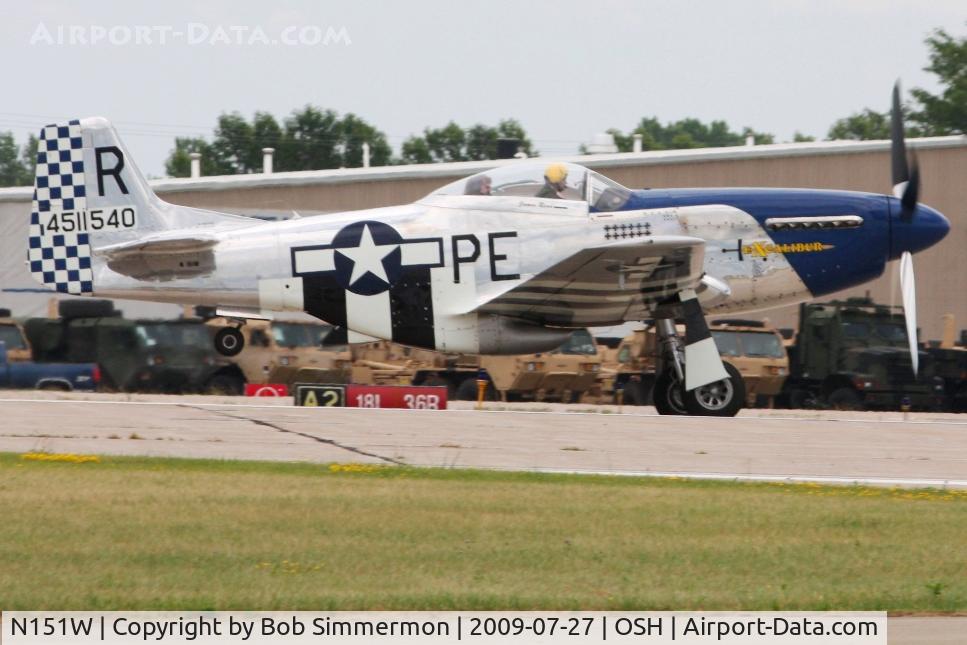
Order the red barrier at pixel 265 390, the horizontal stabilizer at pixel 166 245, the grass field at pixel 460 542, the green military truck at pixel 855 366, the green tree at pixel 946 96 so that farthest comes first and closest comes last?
the green tree at pixel 946 96
the green military truck at pixel 855 366
the red barrier at pixel 265 390
the horizontal stabilizer at pixel 166 245
the grass field at pixel 460 542

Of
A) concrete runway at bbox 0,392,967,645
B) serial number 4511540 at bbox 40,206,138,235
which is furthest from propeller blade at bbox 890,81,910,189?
serial number 4511540 at bbox 40,206,138,235

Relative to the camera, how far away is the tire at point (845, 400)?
81.3 ft

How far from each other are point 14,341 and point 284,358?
16.9 ft

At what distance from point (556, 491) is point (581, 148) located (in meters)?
34.9

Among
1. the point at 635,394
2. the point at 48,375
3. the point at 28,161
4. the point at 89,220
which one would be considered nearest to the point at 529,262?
the point at 89,220

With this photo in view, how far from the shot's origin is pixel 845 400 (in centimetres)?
2484

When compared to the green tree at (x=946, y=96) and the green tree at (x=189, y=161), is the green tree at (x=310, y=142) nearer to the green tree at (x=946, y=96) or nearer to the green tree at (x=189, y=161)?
the green tree at (x=189, y=161)

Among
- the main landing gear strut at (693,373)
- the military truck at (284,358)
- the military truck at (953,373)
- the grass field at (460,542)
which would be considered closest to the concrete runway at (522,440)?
the main landing gear strut at (693,373)

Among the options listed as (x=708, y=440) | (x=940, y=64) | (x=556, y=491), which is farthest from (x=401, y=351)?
(x=940, y=64)

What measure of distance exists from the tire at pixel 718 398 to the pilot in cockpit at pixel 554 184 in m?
2.97

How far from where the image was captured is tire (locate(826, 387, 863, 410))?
24.8 m

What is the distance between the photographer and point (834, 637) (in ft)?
20.1

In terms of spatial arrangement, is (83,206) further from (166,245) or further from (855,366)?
(855,366)

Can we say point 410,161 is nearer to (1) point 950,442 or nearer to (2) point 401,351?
(2) point 401,351
